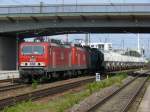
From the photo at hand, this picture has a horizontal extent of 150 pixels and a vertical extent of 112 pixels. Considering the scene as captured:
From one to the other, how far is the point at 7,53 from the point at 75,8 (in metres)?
15.2

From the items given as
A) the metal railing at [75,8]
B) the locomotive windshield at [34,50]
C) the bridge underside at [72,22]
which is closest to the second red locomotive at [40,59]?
the locomotive windshield at [34,50]

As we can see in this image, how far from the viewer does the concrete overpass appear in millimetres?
49844

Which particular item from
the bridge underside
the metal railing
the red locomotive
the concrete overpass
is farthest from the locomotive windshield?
the metal railing

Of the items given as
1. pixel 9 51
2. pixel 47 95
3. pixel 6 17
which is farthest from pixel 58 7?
pixel 47 95

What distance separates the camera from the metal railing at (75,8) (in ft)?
163

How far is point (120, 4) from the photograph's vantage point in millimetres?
50469

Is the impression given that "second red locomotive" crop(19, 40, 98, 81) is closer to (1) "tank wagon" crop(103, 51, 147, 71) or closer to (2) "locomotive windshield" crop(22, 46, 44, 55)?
(2) "locomotive windshield" crop(22, 46, 44, 55)

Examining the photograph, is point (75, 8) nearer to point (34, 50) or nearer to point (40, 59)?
point (34, 50)

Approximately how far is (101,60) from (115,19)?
18253mm

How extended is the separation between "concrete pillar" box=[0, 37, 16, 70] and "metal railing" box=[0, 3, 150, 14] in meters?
8.89

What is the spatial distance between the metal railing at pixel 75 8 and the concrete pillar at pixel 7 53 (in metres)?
8.89

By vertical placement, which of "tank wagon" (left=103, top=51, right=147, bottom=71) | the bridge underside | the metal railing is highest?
the metal railing

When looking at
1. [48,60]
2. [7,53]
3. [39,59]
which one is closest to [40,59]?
[39,59]

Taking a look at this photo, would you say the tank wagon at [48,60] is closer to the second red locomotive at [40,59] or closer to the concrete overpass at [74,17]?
the second red locomotive at [40,59]
